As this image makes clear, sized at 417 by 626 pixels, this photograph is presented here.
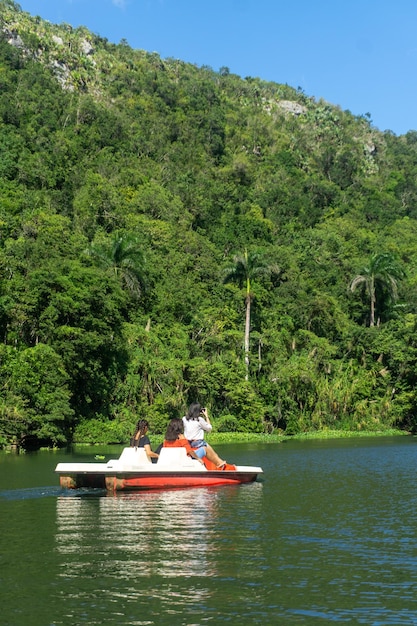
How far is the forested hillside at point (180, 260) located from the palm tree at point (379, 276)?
166 mm

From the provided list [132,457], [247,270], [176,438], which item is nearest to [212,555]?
[132,457]

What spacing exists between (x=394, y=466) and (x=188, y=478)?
948cm

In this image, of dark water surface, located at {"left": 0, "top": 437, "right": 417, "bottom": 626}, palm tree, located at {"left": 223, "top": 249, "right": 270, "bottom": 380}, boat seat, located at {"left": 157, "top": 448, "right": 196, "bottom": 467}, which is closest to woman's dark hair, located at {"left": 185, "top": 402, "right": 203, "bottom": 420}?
boat seat, located at {"left": 157, "top": 448, "right": 196, "bottom": 467}

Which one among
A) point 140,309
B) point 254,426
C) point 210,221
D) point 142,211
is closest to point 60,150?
point 142,211

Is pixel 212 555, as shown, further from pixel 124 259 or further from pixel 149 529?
pixel 124 259

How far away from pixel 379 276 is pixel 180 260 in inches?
639

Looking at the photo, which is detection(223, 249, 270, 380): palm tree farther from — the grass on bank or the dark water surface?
the dark water surface

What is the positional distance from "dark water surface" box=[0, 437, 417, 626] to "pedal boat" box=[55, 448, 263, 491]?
0.32 metres

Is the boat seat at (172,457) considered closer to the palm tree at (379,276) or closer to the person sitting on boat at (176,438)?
the person sitting on boat at (176,438)

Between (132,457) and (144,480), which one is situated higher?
(132,457)

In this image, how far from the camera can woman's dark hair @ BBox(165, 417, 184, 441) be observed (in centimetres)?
2145

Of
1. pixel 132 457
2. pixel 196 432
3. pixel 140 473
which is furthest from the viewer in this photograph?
pixel 196 432

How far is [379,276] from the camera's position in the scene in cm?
6850

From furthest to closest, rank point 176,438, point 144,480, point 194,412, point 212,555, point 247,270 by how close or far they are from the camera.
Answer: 1. point 247,270
2. point 194,412
3. point 176,438
4. point 144,480
5. point 212,555
